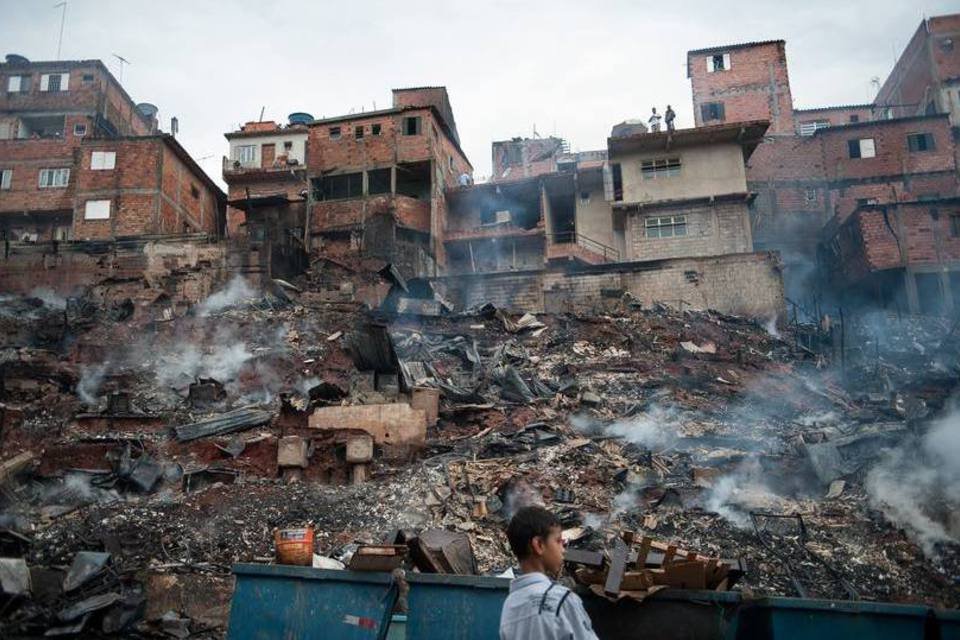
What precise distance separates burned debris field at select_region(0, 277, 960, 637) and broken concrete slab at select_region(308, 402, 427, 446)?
3 cm

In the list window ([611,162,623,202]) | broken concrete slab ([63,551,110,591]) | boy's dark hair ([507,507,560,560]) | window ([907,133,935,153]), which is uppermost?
window ([907,133,935,153])

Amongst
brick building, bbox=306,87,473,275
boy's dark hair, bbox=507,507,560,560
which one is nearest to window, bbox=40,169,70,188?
brick building, bbox=306,87,473,275

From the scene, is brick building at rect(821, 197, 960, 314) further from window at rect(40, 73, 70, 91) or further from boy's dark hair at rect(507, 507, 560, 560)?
window at rect(40, 73, 70, 91)

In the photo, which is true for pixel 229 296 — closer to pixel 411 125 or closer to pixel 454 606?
pixel 411 125

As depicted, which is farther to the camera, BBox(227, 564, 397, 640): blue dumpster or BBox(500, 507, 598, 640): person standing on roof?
BBox(227, 564, 397, 640): blue dumpster

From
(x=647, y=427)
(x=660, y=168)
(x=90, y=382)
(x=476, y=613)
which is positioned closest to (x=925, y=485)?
(x=647, y=427)

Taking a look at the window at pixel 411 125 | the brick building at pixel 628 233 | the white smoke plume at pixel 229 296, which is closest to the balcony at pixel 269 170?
the window at pixel 411 125

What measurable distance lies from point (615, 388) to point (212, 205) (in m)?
32.5

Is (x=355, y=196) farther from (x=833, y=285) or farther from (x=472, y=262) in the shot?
(x=833, y=285)

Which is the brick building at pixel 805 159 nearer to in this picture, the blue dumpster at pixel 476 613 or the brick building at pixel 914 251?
the brick building at pixel 914 251

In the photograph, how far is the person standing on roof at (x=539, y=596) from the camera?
2789mm

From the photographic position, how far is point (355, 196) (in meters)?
32.2

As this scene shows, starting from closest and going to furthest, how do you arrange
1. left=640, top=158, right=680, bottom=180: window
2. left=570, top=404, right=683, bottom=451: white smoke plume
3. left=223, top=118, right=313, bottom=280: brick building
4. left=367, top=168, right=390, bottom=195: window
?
left=570, top=404, right=683, bottom=451: white smoke plume
left=640, top=158, right=680, bottom=180: window
left=367, top=168, right=390, bottom=195: window
left=223, top=118, right=313, bottom=280: brick building

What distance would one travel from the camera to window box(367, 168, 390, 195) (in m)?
32.7
